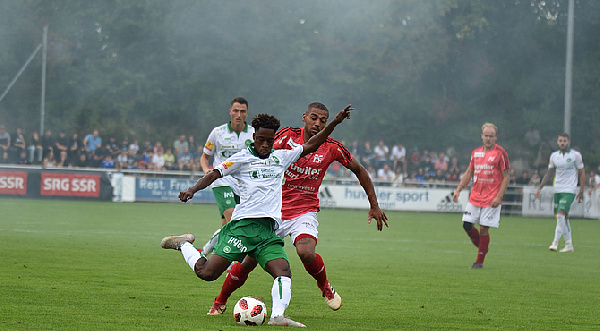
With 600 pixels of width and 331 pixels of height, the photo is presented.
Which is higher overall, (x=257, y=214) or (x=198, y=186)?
(x=198, y=186)

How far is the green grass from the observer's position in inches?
267

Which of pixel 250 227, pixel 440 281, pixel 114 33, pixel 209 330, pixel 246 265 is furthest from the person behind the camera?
pixel 114 33

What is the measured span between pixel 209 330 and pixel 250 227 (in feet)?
3.39

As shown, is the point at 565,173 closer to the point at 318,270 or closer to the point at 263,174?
the point at 318,270

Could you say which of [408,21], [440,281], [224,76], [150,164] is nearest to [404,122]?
[408,21]

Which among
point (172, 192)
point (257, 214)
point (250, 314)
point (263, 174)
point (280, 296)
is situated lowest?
point (250, 314)

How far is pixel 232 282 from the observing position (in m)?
7.10

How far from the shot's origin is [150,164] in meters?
29.3

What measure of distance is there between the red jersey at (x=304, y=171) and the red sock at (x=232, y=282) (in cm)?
86

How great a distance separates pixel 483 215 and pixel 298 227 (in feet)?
19.8

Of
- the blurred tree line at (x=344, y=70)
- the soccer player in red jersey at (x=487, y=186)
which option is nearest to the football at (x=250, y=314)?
the soccer player in red jersey at (x=487, y=186)

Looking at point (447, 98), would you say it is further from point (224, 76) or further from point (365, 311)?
point (365, 311)

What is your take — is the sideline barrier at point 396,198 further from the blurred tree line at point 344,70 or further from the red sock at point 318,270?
the red sock at point 318,270

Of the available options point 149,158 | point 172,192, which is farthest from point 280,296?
point 149,158
